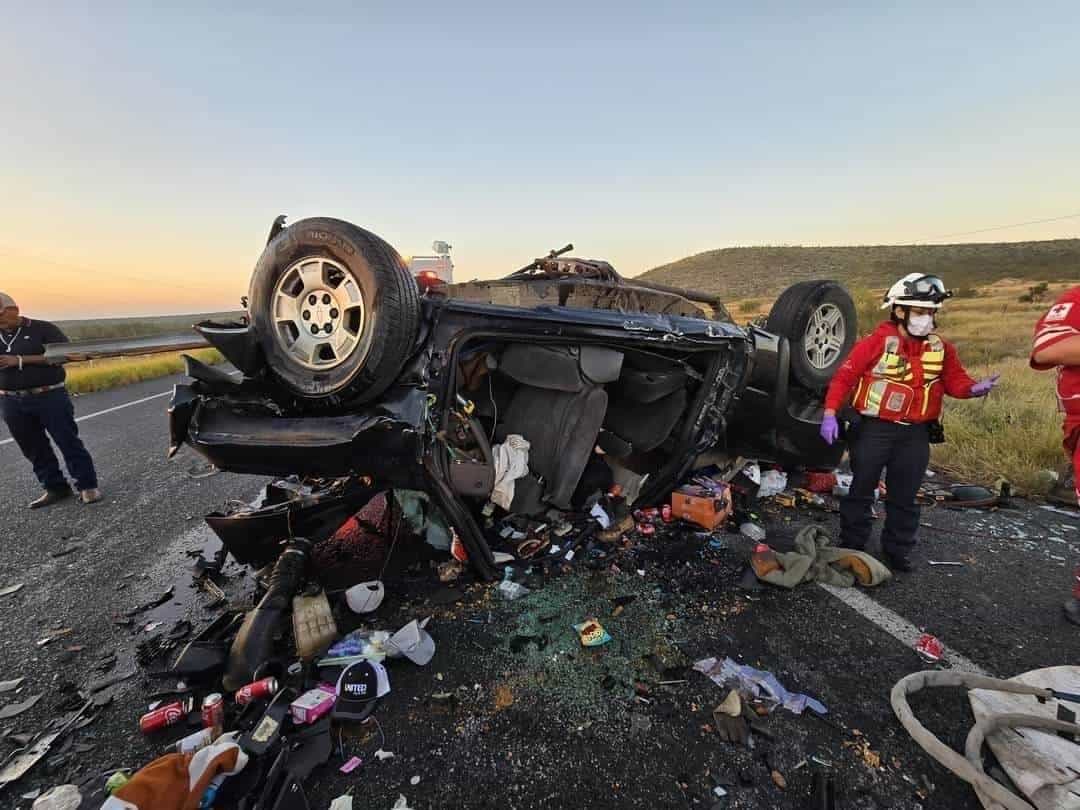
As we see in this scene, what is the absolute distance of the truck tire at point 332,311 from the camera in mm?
2072

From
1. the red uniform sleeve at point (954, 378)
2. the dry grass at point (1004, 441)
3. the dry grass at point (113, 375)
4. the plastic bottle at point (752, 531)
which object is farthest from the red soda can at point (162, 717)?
the dry grass at point (113, 375)

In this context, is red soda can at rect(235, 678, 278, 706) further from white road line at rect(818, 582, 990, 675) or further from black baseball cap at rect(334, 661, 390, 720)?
white road line at rect(818, 582, 990, 675)

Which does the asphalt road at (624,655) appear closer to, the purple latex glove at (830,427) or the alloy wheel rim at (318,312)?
the purple latex glove at (830,427)

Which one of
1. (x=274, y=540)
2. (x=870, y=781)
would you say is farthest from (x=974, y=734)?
(x=274, y=540)

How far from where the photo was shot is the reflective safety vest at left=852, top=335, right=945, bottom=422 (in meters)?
2.85

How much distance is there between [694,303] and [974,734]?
3.34 meters

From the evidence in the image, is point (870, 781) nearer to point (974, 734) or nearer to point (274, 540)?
point (974, 734)

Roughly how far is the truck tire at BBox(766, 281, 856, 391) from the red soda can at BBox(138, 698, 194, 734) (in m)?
3.93

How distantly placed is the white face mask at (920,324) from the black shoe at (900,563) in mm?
1294

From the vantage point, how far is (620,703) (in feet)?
6.21

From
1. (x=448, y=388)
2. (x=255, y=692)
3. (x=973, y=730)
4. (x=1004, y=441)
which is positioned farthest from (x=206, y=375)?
(x=1004, y=441)

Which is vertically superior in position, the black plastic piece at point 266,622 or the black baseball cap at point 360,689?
the black plastic piece at point 266,622

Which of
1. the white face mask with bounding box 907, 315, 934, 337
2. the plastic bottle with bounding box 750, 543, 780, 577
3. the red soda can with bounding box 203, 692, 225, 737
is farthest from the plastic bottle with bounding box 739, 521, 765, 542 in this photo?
the red soda can with bounding box 203, 692, 225, 737

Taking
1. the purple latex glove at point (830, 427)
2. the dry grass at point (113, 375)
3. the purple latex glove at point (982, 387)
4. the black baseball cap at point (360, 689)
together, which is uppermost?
the purple latex glove at point (982, 387)
